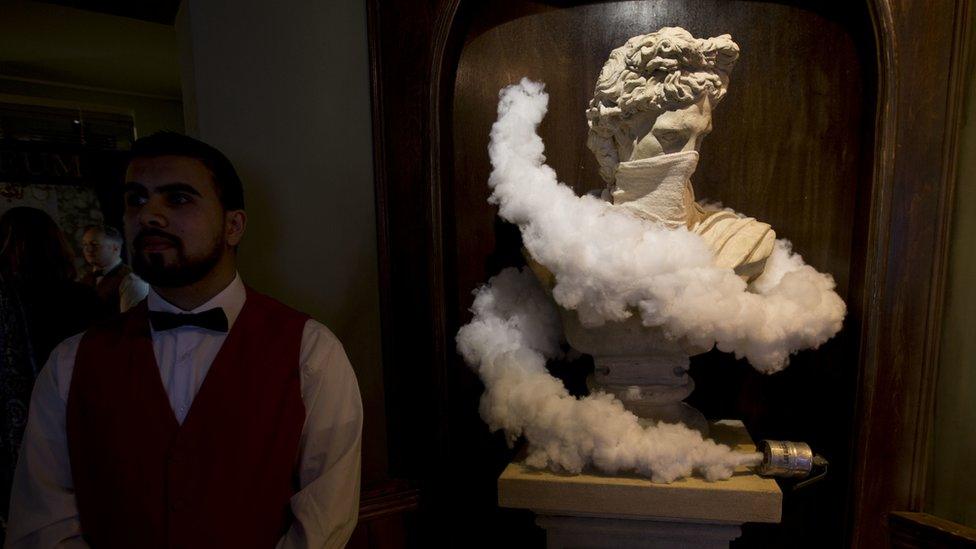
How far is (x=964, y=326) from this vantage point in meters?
1.28

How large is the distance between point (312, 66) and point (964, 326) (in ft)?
6.36

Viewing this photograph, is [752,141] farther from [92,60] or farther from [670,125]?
[92,60]

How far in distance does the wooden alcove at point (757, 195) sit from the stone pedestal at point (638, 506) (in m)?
0.41

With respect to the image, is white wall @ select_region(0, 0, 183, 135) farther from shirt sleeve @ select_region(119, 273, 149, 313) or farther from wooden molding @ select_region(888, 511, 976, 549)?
wooden molding @ select_region(888, 511, 976, 549)

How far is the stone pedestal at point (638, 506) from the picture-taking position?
1.06 meters

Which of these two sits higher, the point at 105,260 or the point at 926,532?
the point at 105,260

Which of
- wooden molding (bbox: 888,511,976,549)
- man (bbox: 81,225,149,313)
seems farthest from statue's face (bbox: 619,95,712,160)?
man (bbox: 81,225,149,313)

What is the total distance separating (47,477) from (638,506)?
116 cm

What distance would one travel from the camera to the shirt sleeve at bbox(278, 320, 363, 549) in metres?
0.90

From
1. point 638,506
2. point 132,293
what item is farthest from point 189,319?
point 132,293

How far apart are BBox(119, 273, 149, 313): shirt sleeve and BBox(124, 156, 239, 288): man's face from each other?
40.7 inches

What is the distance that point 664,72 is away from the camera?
1092 mm

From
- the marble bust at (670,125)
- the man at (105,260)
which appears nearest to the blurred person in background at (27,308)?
the man at (105,260)

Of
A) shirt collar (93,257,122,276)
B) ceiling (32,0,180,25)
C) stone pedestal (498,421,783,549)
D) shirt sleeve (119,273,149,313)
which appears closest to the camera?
stone pedestal (498,421,783,549)
